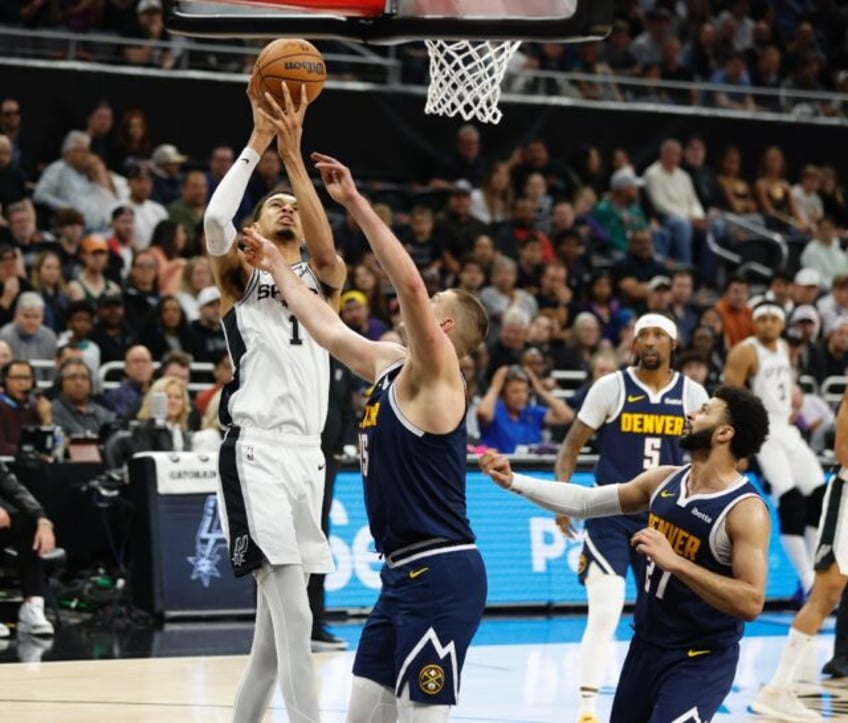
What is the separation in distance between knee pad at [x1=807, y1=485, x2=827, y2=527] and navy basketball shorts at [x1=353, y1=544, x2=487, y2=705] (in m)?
8.45

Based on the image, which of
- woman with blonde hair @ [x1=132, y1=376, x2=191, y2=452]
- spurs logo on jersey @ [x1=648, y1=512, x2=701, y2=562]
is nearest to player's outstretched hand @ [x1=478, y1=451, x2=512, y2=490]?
spurs logo on jersey @ [x1=648, y1=512, x2=701, y2=562]

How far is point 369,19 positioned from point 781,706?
438 centimetres

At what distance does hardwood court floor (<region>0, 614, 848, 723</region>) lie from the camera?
28.5 ft

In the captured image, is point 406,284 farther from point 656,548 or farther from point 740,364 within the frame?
point 740,364

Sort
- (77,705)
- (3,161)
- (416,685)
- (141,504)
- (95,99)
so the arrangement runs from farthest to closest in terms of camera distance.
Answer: (95,99)
(3,161)
(141,504)
(77,705)
(416,685)

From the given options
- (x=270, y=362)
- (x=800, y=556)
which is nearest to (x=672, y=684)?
(x=270, y=362)

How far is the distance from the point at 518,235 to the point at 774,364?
17.3 feet

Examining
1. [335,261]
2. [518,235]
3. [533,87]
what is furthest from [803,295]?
[335,261]

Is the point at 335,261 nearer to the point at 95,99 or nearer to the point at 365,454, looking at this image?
the point at 365,454

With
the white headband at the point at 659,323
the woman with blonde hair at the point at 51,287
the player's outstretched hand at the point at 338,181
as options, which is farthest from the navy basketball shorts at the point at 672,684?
the woman with blonde hair at the point at 51,287

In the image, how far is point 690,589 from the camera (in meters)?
5.80

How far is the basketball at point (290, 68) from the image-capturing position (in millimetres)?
6852

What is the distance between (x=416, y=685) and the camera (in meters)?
5.42

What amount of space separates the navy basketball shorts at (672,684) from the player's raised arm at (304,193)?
2027 mm
